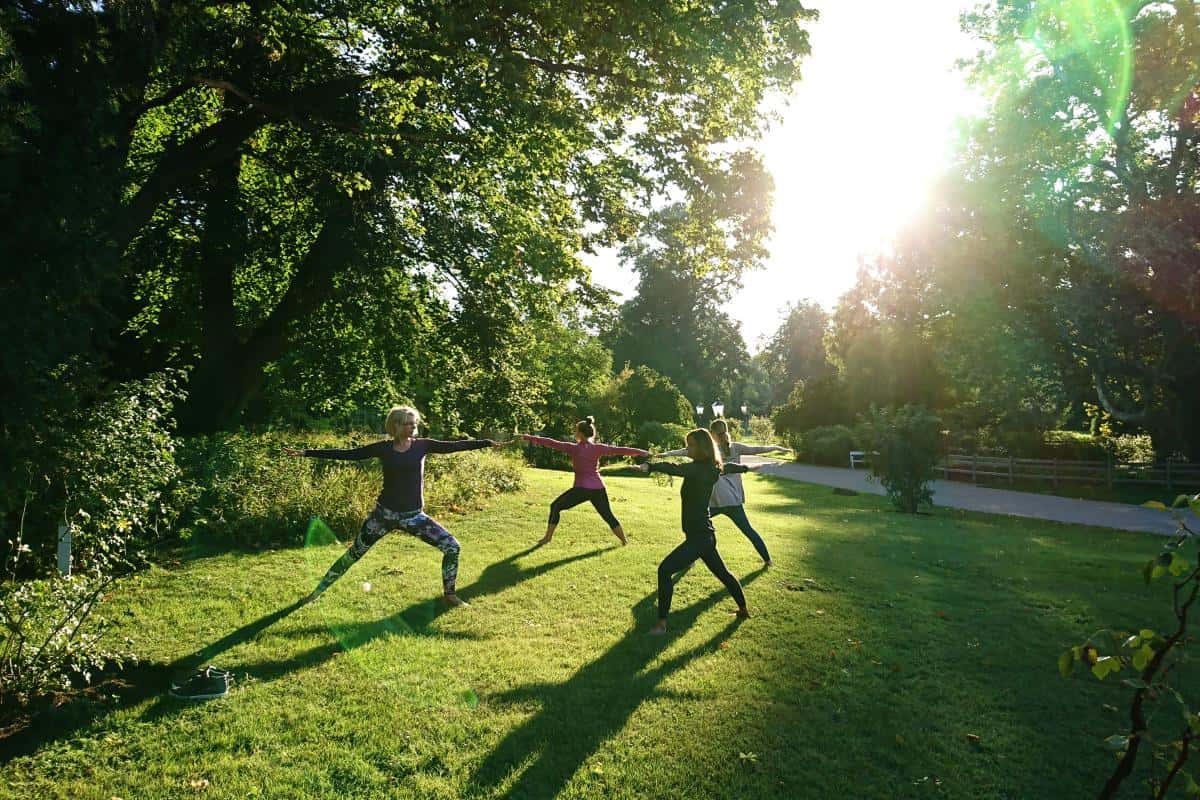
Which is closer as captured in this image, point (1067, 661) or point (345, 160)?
point (1067, 661)

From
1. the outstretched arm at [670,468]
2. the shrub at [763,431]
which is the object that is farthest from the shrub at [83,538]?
the shrub at [763,431]

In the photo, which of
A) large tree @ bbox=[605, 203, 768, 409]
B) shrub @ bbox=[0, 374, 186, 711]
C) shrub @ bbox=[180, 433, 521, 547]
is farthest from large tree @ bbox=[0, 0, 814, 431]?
large tree @ bbox=[605, 203, 768, 409]

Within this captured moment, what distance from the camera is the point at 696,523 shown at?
6.98 m

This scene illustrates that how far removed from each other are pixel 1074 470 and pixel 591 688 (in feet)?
85.9

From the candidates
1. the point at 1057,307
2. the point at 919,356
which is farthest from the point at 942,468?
the point at 919,356

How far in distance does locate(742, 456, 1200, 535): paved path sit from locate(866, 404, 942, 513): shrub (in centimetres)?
270

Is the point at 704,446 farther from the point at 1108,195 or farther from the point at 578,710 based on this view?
the point at 1108,195

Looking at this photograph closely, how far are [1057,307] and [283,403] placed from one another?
85.4 feet

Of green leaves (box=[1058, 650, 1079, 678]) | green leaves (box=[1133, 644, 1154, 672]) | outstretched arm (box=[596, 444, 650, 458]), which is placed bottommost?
green leaves (box=[1058, 650, 1079, 678])

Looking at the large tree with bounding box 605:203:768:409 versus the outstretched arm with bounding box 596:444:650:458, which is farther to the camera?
the large tree with bounding box 605:203:768:409

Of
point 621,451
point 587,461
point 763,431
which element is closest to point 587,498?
point 587,461

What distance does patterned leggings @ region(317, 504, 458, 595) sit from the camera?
7254 millimetres

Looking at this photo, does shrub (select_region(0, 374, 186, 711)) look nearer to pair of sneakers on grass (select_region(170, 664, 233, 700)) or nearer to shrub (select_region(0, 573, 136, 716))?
shrub (select_region(0, 573, 136, 716))

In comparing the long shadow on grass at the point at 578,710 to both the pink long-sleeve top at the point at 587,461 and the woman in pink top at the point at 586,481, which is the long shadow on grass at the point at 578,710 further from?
the woman in pink top at the point at 586,481
